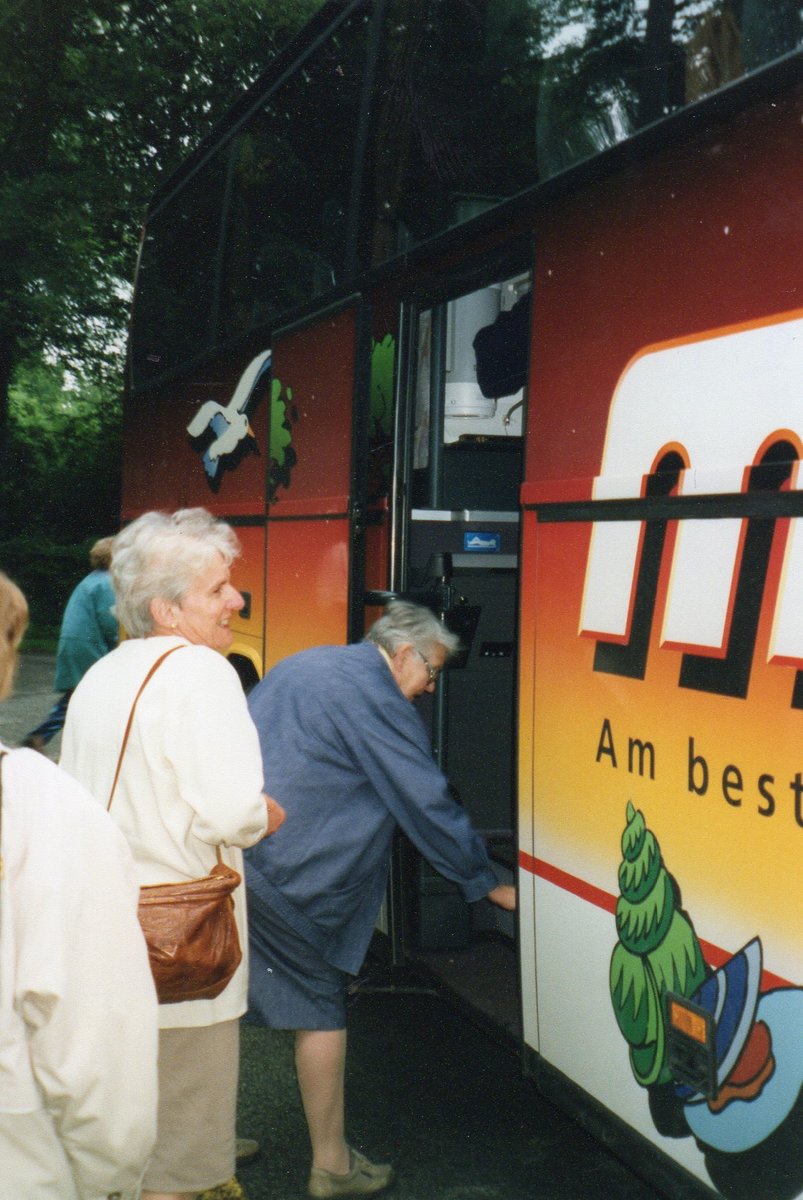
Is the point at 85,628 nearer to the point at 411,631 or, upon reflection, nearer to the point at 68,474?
the point at 411,631

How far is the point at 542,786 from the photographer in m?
3.11

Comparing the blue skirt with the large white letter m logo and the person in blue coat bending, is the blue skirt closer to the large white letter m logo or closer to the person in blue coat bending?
the person in blue coat bending

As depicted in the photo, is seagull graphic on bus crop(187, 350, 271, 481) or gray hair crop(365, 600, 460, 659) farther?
seagull graphic on bus crop(187, 350, 271, 481)

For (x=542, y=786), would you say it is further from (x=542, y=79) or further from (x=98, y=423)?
(x=98, y=423)

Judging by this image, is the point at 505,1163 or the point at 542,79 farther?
the point at 505,1163

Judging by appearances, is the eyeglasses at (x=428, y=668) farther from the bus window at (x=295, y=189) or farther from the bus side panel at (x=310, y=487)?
the bus window at (x=295, y=189)

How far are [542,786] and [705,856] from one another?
0.64 m

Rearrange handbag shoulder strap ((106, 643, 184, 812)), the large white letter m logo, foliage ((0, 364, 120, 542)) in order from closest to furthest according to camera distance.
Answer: the large white letter m logo → handbag shoulder strap ((106, 643, 184, 812)) → foliage ((0, 364, 120, 542))

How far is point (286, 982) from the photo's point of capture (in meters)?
3.33

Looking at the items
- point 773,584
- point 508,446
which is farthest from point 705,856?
point 508,446

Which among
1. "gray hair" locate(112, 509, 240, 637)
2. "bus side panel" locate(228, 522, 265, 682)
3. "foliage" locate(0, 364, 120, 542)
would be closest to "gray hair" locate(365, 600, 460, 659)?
"gray hair" locate(112, 509, 240, 637)

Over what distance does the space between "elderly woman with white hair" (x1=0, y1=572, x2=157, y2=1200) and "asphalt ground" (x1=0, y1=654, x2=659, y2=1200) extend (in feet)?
6.33

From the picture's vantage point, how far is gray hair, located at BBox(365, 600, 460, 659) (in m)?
3.50

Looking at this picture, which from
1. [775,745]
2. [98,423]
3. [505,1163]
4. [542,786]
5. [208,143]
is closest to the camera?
[775,745]
